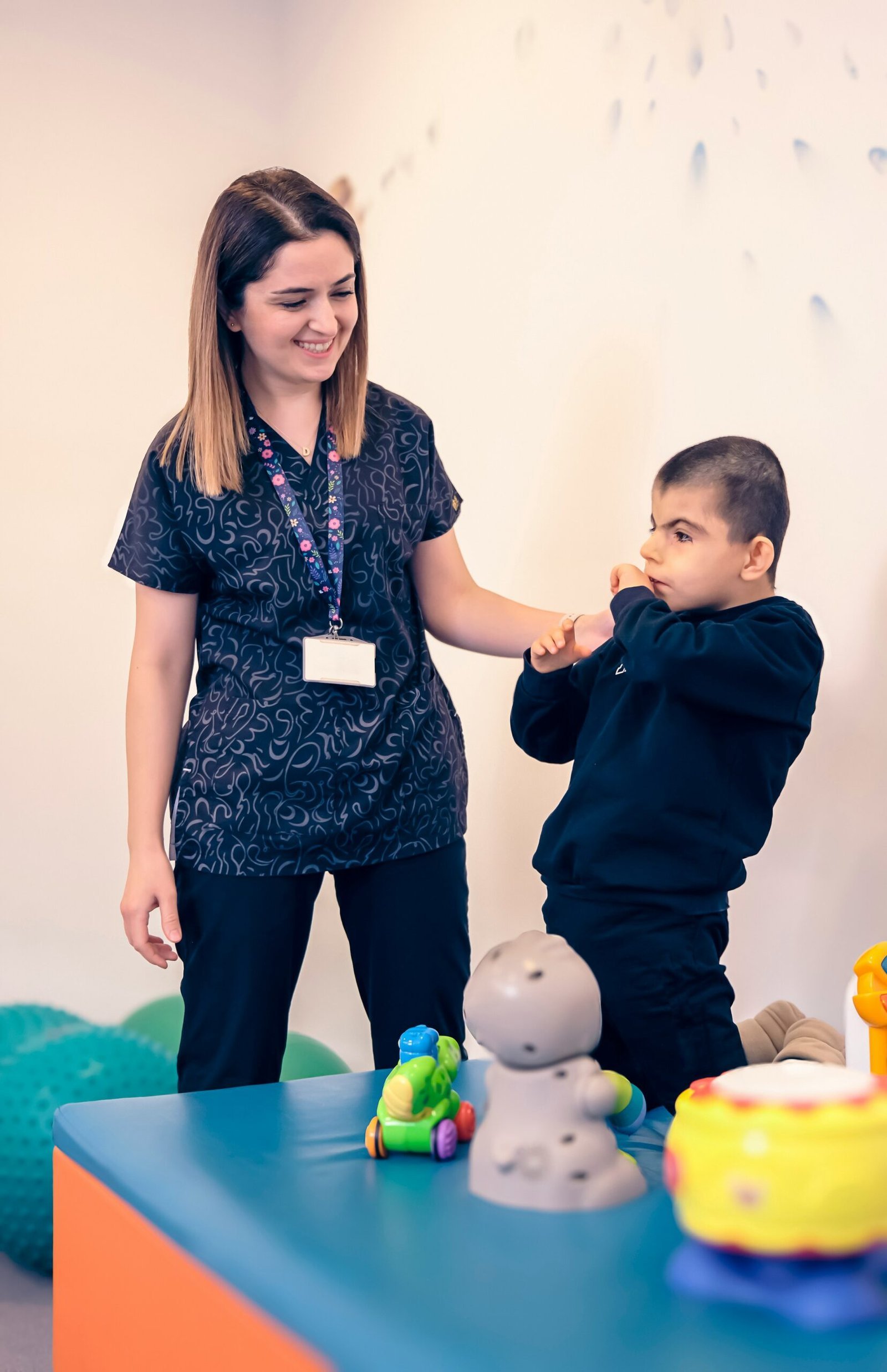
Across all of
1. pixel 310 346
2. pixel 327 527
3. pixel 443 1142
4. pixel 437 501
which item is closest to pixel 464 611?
pixel 437 501

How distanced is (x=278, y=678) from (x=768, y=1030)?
2.56 feet

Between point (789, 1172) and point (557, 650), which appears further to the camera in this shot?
point (557, 650)

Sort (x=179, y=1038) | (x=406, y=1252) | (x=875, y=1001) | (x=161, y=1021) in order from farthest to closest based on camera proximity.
→ (x=161, y=1021) → (x=179, y=1038) → (x=875, y=1001) → (x=406, y=1252)

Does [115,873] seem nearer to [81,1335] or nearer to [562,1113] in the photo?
[81,1335]

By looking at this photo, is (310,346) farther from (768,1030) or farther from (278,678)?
(768,1030)

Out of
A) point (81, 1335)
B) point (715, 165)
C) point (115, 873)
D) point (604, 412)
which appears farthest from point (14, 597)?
point (81, 1335)

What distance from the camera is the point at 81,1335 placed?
1229mm

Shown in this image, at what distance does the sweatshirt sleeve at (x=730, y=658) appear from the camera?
1345mm

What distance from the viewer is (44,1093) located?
1996mm

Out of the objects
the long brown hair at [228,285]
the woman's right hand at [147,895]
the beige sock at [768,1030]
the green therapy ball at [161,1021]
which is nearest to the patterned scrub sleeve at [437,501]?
the long brown hair at [228,285]

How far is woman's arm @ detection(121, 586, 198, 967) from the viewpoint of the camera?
159cm

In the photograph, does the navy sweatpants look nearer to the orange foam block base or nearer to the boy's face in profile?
the boy's face in profile

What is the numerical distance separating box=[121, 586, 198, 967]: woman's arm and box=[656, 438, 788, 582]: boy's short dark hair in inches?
24.9

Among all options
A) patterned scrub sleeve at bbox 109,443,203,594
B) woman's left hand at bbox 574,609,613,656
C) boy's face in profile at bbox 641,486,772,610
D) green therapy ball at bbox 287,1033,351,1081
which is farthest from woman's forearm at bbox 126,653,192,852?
green therapy ball at bbox 287,1033,351,1081
